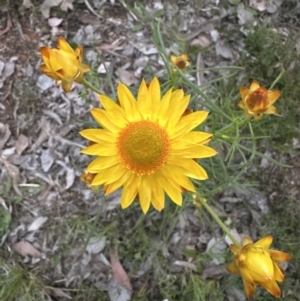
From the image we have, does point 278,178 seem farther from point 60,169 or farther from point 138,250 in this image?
point 60,169

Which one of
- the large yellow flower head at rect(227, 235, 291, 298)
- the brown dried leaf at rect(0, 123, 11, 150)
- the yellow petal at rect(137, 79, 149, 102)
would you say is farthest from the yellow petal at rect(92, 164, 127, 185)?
the brown dried leaf at rect(0, 123, 11, 150)

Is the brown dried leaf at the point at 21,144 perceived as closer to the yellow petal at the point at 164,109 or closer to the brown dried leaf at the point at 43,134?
the brown dried leaf at the point at 43,134

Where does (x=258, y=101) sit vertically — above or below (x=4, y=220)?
above

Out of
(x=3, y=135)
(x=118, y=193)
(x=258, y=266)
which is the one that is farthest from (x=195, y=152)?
(x=3, y=135)

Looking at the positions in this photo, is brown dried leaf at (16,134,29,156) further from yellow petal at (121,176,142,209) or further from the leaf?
yellow petal at (121,176,142,209)

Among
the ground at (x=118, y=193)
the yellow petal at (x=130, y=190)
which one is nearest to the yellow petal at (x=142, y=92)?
the yellow petal at (x=130, y=190)

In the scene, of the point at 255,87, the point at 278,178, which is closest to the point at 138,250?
the point at 278,178

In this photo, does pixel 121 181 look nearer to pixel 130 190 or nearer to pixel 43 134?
pixel 130 190
